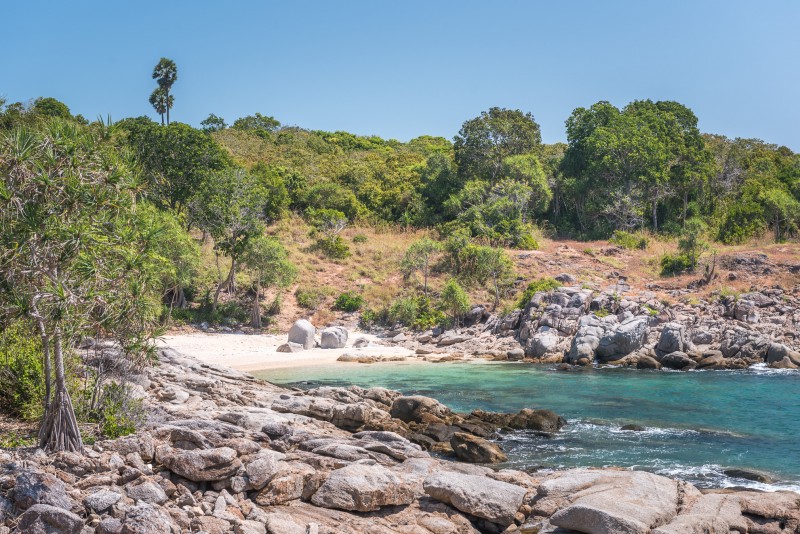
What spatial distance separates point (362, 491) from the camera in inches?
418

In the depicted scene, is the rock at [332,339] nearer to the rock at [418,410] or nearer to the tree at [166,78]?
the rock at [418,410]

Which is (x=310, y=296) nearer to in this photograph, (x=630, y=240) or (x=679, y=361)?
(x=679, y=361)

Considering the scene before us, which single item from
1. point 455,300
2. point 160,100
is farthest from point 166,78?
point 455,300

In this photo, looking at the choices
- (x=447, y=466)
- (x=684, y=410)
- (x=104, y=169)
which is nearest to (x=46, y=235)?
(x=104, y=169)

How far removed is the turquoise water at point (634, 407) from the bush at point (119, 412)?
8.23m

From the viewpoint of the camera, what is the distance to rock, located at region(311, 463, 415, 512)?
10.6 meters

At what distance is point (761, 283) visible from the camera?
3931 cm

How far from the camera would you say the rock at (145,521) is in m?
8.78

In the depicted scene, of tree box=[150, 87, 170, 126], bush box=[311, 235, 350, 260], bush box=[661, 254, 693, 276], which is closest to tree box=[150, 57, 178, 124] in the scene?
tree box=[150, 87, 170, 126]

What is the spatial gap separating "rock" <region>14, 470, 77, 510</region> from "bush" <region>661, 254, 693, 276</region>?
40.8 m

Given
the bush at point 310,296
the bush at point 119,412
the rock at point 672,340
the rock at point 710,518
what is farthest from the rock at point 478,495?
the bush at point 310,296

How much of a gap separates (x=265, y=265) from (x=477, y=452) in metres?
25.9

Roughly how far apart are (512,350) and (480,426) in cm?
1650

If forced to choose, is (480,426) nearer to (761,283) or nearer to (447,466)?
(447,466)
